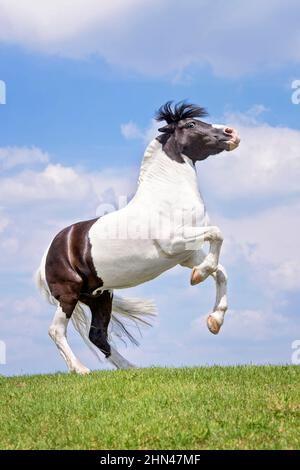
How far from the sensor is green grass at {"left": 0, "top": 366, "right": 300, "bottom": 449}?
22.9 ft

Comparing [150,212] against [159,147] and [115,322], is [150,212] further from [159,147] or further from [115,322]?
[115,322]

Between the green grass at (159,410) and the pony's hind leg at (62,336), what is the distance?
1.07 feet

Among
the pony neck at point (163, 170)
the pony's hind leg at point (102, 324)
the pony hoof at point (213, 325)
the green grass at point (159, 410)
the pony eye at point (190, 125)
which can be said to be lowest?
the green grass at point (159, 410)

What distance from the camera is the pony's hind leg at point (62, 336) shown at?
10.5 meters

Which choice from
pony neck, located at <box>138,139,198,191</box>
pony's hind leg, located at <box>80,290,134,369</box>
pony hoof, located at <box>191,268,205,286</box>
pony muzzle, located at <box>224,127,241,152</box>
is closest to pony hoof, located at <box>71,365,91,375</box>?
pony's hind leg, located at <box>80,290,134,369</box>

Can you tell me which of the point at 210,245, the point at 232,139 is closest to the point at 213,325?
the point at 210,245

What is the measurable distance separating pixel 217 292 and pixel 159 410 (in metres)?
2.66

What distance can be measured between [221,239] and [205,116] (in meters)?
1.87

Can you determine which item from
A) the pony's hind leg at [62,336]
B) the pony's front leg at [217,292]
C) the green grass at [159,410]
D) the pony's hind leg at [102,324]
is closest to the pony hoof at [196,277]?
the pony's front leg at [217,292]

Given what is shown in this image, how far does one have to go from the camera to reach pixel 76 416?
8.03m

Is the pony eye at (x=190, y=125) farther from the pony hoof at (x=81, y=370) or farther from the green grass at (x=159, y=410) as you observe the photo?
the pony hoof at (x=81, y=370)

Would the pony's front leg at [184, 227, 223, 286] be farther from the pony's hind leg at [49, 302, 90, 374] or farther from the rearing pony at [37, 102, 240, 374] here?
the pony's hind leg at [49, 302, 90, 374]

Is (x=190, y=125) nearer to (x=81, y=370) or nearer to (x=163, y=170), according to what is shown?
(x=163, y=170)
